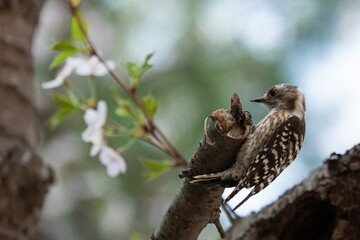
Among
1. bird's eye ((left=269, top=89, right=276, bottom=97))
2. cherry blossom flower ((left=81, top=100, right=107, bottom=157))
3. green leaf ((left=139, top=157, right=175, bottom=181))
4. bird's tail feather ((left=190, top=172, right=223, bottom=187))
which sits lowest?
bird's tail feather ((left=190, top=172, right=223, bottom=187))

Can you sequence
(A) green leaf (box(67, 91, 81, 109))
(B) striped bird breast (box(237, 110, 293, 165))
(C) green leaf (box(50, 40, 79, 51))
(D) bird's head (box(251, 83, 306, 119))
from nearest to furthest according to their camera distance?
1. (B) striped bird breast (box(237, 110, 293, 165))
2. (C) green leaf (box(50, 40, 79, 51))
3. (A) green leaf (box(67, 91, 81, 109))
4. (D) bird's head (box(251, 83, 306, 119))

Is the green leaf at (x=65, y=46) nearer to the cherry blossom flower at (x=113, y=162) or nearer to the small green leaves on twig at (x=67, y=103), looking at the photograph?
the small green leaves on twig at (x=67, y=103)

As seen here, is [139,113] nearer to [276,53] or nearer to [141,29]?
[276,53]

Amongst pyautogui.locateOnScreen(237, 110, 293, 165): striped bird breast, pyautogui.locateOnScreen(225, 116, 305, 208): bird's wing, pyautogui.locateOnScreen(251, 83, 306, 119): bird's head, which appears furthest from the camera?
pyautogui.locateOnScreen(251, 83, 306, 119): bird's head

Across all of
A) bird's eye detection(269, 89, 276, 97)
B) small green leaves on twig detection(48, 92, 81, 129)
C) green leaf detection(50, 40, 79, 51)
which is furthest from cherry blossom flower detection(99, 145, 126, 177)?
bird's eye detection(269, 89, 276, 97)

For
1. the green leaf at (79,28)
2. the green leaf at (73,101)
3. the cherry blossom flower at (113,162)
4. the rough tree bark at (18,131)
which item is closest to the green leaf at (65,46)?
the green leaf at (79,28)

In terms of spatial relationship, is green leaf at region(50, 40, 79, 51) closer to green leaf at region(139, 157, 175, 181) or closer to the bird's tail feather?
green leaf at region(139, 157, 175, 181)

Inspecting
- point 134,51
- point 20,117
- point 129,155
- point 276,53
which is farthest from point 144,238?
point 20,117
